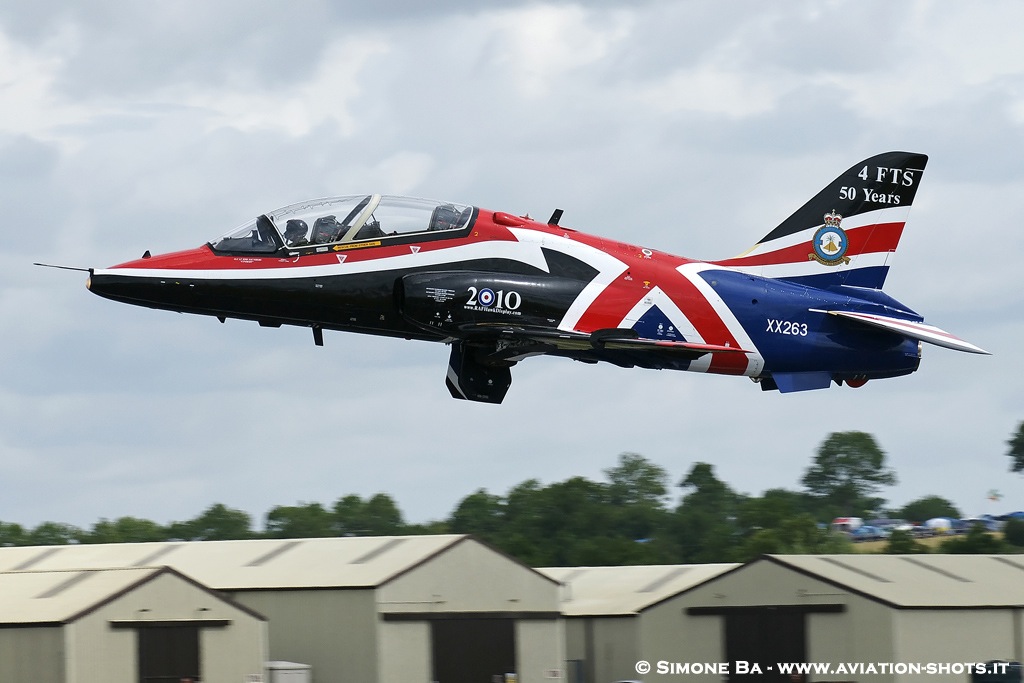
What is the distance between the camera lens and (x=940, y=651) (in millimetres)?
30688

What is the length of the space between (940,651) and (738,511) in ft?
190

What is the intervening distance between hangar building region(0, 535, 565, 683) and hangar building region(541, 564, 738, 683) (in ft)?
9.55

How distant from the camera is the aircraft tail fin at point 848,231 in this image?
1013 inches

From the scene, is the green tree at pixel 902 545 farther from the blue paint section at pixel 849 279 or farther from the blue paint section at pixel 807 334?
the blue paint section at pixel 807 334

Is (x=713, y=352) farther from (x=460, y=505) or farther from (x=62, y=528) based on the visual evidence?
(x=62, y=528)

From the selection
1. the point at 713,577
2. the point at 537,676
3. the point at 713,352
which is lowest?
the point at 537,676

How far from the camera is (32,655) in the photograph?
1006 inches

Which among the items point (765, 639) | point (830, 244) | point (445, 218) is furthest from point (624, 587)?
point (445, 218)

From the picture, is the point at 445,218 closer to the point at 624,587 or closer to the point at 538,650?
the point at 538,650

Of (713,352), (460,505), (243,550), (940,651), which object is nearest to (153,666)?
(243,550)

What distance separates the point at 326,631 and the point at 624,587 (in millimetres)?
10855

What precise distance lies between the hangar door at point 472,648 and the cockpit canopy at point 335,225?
33.3 feet

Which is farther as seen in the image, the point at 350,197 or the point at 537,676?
the point at 537,676

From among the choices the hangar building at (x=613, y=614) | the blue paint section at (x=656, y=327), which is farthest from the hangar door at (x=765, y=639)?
the blue paint section at (x=656, y=327)
